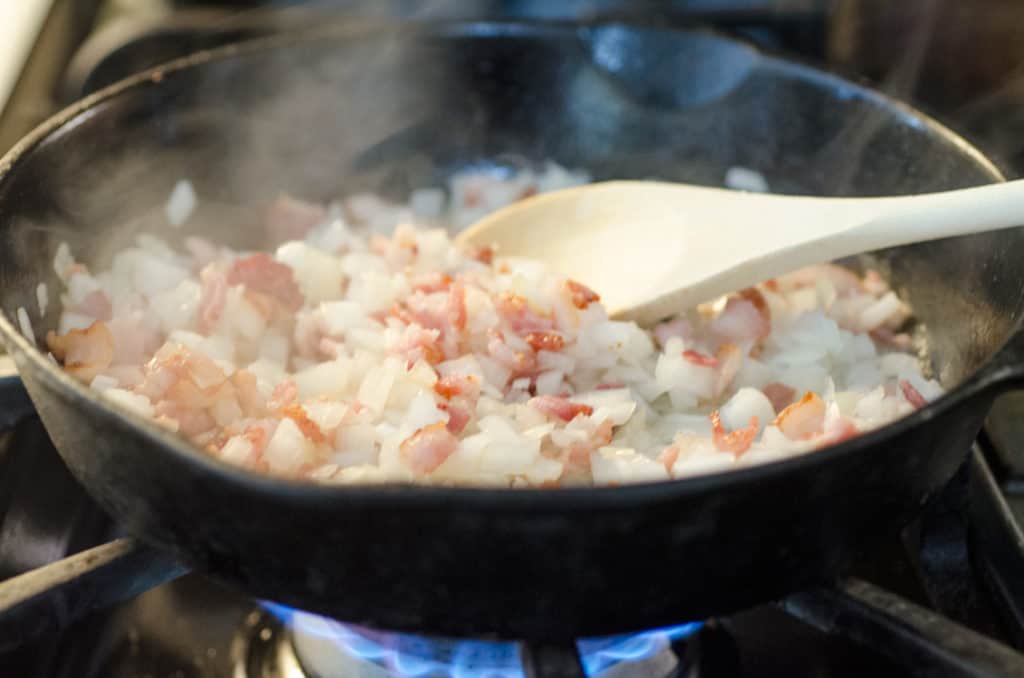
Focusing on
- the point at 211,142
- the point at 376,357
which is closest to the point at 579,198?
the point at 376,357

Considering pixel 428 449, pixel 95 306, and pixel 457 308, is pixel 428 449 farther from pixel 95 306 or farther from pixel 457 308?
pixel 95 306

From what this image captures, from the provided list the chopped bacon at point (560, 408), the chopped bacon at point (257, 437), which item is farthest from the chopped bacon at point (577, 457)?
the chopped bacon at point (257, 437)

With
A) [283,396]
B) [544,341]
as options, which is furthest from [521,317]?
[283,396]

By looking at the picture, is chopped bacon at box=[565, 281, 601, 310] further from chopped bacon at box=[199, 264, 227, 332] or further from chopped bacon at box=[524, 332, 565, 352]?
chopped bacon at box=[199, 264, 227, 332]

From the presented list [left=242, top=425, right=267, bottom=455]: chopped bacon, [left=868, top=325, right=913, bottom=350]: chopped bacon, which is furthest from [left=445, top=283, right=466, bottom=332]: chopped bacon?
[left=868, top=325, right=913, bottom=350]: chopped bacon

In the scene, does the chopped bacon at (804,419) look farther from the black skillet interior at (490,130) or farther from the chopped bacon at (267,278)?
the chopped bacon at (267,278)
